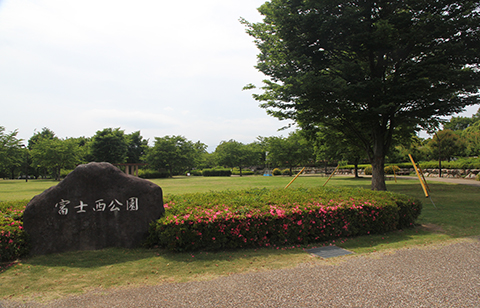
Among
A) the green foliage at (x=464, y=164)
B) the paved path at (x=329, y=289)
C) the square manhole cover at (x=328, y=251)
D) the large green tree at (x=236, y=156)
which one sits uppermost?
the large green tree at (x=236, y=156)

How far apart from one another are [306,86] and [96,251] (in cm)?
914

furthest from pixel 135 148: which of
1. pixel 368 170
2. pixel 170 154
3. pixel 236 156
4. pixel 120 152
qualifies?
pixel 368 170

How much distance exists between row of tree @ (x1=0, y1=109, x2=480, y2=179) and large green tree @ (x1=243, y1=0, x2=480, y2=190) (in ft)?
14.9

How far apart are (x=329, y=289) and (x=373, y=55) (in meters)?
12.7

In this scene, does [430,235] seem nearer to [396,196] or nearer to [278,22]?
[396,196]

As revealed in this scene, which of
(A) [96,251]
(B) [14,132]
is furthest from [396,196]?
(B) [14,132]

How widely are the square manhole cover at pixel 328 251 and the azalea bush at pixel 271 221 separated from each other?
1.18ft

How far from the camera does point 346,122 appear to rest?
1438cm

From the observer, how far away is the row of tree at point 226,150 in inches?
1065

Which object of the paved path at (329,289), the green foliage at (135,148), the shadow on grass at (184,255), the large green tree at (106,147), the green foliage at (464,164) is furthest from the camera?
the green foliage at (135,148)

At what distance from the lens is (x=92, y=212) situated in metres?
5.17

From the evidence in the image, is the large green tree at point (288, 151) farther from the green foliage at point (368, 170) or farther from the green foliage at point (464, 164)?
the green foliage at point (464, 164)

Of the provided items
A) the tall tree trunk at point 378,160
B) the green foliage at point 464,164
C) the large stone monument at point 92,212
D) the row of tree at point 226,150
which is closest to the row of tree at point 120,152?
the row of tree at point 226,150

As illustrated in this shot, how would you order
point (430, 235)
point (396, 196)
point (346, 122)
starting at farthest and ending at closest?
point (346, 122), point (396, 196), point (430, 235)
